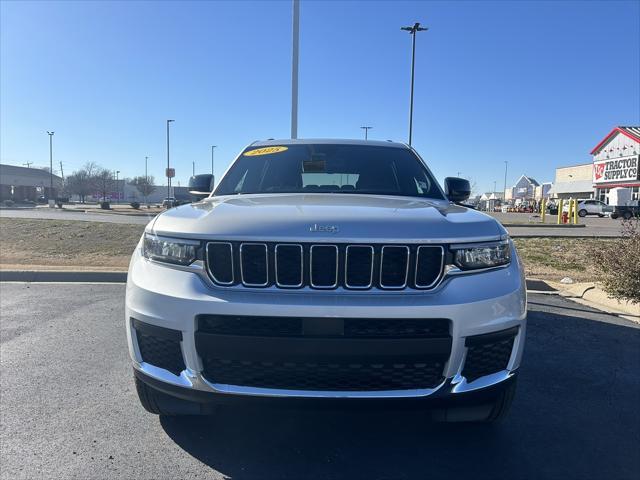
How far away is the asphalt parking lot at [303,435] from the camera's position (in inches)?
101

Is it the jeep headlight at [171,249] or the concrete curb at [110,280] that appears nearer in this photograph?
the jeep headlight at [171,249]

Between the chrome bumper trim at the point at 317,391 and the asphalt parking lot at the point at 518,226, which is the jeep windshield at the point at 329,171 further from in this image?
the asphalt parking lot at the point at 518,226

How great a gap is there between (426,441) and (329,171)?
2171mm

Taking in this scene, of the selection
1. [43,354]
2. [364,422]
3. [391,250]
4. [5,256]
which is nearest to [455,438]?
[364,422]

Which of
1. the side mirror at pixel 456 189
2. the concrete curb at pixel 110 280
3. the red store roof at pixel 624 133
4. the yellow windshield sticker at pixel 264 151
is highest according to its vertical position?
the red store roof at pixel 624 133

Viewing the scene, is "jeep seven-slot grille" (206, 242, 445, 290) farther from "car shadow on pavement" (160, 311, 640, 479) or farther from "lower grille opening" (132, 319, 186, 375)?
"car shadow on pavement" (160, 311, 640, 479)

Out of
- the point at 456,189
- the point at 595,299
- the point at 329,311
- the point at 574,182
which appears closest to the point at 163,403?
the point at 329,311

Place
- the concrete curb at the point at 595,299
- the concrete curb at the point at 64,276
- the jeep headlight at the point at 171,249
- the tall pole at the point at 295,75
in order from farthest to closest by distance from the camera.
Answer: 1. the tall pole at the point at 295,75
2. the concrete curb at the point at 64,276
3. the concrete curb at the point at 595,299
4. the jeep headlight at the point at 171,249

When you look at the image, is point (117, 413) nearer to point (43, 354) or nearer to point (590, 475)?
point (43, 354)

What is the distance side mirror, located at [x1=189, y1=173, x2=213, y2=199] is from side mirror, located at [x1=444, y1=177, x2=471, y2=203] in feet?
6.38

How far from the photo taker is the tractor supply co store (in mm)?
45719

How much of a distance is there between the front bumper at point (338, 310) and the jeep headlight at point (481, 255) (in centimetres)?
6

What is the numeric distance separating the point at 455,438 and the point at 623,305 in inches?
189

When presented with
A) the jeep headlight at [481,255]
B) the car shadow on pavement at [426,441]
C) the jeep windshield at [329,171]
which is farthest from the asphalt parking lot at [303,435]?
the jeep windshield at [329,171]
